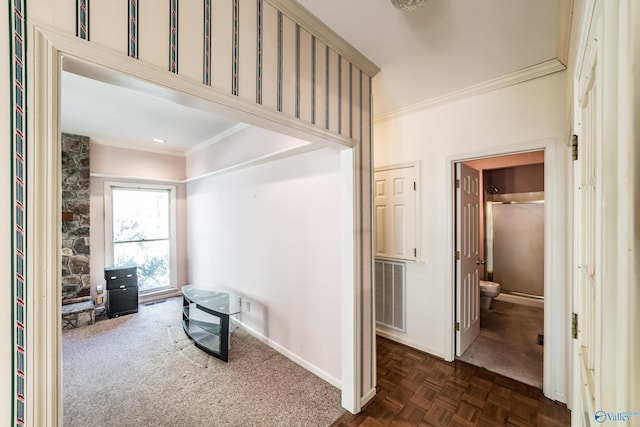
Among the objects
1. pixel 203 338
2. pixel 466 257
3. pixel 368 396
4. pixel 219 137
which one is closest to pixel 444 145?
pixel 466 257

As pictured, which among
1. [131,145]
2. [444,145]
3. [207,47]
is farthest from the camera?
[131,145]

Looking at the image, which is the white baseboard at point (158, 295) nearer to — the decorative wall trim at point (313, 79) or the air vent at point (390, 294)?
the air vent at point (390, 294)

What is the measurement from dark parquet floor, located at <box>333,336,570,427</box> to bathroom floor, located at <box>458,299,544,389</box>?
0.14 metres

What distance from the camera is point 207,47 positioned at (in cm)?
116

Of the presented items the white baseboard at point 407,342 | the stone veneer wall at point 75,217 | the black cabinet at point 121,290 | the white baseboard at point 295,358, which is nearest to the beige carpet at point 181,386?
the white baseboard at point 295,358

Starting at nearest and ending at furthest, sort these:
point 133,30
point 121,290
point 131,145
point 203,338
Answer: point 133,30
point 203,338
point 121,290
point 131,145

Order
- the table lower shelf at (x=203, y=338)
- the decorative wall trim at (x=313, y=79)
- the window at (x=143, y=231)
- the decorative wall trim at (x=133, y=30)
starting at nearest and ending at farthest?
the decorative wall trim at (x=133, y=30)
the decorative wall trim at (x=313, y=79)
the table lower shelf at (x=203, y=338)
the window at (x=143, y=231)

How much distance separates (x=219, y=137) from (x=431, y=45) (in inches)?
125

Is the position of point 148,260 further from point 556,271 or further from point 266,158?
point 556,271

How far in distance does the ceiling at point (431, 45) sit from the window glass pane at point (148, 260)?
2314mm

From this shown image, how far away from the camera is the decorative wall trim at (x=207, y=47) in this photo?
114 centimetres

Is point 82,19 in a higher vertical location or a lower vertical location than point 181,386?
higher
